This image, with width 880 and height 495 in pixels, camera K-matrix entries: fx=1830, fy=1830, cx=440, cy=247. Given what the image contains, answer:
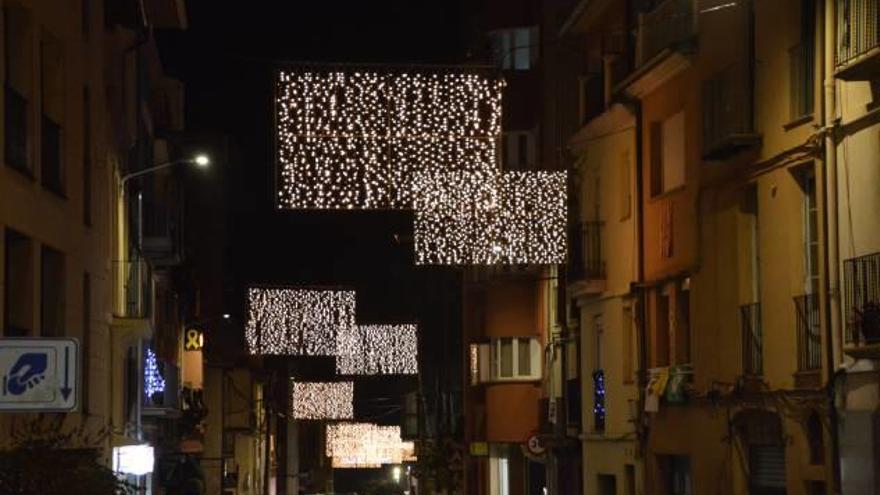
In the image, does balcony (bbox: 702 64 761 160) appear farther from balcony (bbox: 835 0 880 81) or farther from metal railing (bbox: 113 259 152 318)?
metal railing (bbox: 113 259 152 318)

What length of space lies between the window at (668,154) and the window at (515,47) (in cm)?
1517

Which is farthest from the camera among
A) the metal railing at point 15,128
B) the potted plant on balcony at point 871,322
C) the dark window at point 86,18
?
the dark window at point 86,18

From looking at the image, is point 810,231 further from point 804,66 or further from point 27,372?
point 27,372

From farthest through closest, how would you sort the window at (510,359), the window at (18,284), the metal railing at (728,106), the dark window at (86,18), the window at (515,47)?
the window at (515,47)
the window at (510,359)
the dark window at (86,18)
the metal railing at (728,106)
the window at (18,284)

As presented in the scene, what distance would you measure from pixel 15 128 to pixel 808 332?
10.7 m

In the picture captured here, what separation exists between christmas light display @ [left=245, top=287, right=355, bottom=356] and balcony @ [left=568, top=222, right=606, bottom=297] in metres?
13.9

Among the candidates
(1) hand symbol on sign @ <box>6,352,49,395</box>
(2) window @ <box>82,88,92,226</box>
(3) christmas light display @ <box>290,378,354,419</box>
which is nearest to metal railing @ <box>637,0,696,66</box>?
(2) window @ <box>82,88,92,226</box>

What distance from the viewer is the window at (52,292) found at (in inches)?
977

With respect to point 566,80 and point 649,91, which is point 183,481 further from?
point 649,91

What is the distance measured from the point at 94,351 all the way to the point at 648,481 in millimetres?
10449

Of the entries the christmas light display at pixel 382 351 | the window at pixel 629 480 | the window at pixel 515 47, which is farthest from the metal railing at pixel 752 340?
the christmas light display at pixel 382 351

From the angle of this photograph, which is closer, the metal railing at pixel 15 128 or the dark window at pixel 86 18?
the metal railing at pixel 15 128

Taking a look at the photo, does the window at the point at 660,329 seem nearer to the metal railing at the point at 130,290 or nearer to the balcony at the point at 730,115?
the balcony at the point at 730,115

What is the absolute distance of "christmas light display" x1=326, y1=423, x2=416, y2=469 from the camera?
295 ft
